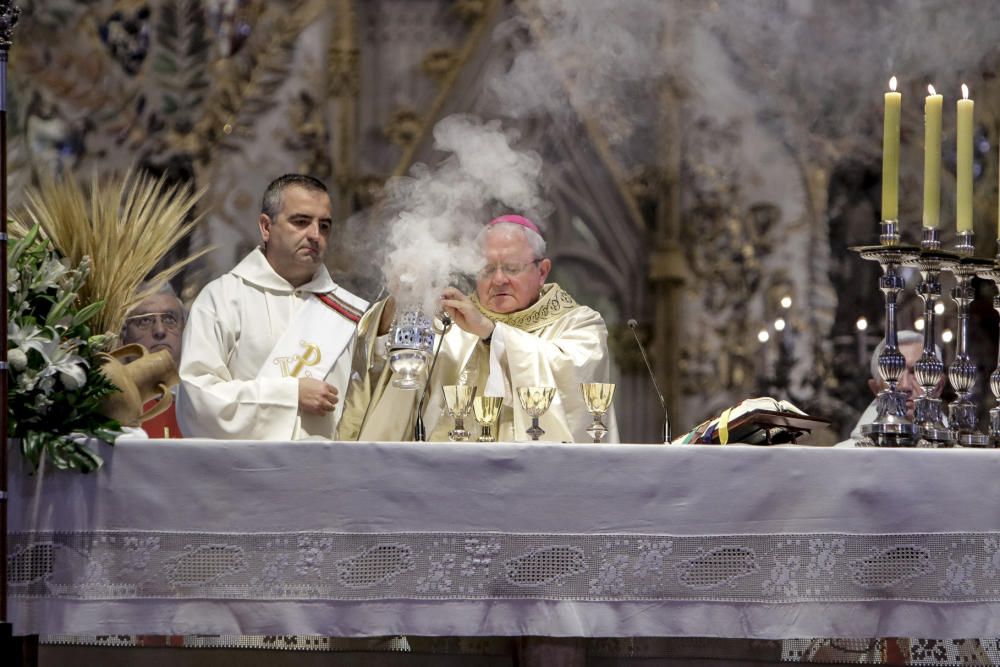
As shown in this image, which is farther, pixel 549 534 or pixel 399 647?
pixel 399 647

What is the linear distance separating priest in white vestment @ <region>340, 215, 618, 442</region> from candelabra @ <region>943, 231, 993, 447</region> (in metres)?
1.09

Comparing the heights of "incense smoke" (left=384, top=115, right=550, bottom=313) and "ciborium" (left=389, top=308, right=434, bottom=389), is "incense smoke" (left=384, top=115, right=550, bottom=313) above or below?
above

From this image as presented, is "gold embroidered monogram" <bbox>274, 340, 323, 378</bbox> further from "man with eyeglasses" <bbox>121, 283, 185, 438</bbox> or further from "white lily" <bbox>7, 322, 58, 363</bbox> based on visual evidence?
"white lily" <bbox>7, 322, 58, 363</bbox>

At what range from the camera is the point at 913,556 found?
300 centimetres

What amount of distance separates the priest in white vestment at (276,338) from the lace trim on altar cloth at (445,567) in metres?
1.03

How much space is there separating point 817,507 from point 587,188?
449 centimetres

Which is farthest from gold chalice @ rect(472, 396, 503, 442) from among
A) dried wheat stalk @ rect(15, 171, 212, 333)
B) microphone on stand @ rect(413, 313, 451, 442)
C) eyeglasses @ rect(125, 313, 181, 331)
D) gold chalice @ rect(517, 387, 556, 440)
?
eyeglasses @ rect(125, 313, 181, 331)

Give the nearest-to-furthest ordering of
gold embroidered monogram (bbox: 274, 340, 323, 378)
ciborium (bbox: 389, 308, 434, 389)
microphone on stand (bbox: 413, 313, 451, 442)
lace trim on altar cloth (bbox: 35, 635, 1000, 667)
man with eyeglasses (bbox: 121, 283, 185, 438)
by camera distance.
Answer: lace trim on altar cloth (bbox: 35, 635, 1000, 667)
ciborium (bbox: 389, 308, 434, 389)
microphone on stand (bbox: 413, 313, 451, 442)
gold embroidered monogram (bbox: 274, 340, 323, 378)
man with eyeglasses (bbox: 121, 283, 185, 438)

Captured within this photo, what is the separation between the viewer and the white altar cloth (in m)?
2.95

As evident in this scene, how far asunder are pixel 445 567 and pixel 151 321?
266cm

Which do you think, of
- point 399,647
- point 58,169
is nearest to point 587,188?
point 58,169

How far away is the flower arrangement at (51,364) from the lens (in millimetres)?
2994

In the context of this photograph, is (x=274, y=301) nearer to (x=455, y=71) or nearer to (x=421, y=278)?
(x=421, y=278)

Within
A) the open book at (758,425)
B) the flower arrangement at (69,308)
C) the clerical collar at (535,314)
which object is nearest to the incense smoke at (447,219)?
the clerical collar at (535,314)
